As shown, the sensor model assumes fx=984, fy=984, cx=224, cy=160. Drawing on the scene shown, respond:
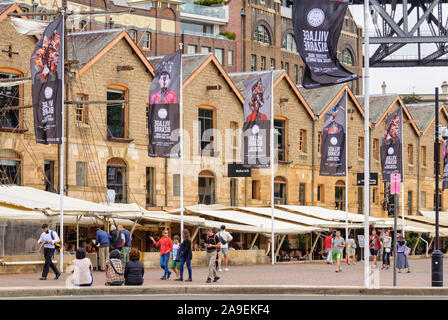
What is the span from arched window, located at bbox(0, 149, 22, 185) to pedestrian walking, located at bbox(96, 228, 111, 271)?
813 centimetres

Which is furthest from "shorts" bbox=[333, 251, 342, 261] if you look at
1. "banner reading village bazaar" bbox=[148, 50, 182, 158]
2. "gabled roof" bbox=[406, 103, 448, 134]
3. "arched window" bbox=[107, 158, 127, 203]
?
"gabled roof" bbox=[406, 103, 448, 134]

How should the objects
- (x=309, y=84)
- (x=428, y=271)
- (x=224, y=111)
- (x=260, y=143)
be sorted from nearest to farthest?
1. (x=309, y=84)
2. (x=428, y=271)
3. (x=260, y=143)
4. (x=224, y=111)

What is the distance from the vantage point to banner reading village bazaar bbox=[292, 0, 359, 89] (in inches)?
990

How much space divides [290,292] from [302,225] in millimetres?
20282

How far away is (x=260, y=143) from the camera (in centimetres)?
4109

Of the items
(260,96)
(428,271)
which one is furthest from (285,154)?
(428,271)

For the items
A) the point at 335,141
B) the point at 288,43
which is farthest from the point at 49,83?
the point at 288,43

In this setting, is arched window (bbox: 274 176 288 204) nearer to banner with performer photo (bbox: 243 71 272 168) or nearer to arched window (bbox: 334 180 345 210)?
arched window (bbox: 334 180 345 210)

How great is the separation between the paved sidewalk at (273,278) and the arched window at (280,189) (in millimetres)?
15059

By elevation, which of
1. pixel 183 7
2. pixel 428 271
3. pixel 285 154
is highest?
pixel 183 7

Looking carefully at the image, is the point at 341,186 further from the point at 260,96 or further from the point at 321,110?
the point at 260,96

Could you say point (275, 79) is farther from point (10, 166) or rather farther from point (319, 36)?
point (319, 36)

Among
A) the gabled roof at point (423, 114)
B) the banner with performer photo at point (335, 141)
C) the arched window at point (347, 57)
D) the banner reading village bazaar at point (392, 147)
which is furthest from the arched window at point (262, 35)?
the banner with performer photo at point (335, 141)

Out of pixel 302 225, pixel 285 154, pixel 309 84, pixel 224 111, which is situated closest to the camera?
pixel 309 84
